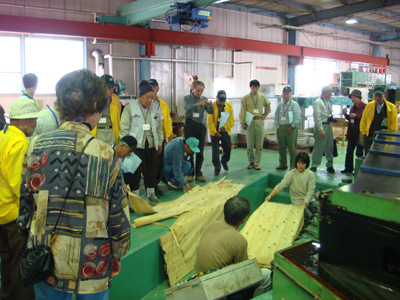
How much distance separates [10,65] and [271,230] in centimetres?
617

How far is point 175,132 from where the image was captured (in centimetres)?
786

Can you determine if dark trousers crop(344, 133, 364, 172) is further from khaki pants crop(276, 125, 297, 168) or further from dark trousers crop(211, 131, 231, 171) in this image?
dark trousers crop(211, 131, 231, 171)

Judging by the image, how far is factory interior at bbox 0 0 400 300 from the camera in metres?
1.56

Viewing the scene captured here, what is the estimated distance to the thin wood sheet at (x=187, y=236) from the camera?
11.8 feet

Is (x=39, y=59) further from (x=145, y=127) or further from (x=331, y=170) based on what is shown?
(x=331, y=170)

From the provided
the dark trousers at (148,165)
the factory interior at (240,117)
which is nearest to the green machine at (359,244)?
the factory interior at (240,117)

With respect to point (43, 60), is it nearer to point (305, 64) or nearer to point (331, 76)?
point (305, 64)

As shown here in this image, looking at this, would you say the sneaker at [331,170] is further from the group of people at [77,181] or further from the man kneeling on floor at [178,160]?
the man kneeling on floor at [178,160]

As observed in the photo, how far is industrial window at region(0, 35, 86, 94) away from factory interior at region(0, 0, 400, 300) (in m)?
0.02

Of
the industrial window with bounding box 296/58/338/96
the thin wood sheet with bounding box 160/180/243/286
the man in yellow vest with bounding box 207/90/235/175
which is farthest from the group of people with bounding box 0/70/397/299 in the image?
the industrial window with bounding box 296/58/338/96

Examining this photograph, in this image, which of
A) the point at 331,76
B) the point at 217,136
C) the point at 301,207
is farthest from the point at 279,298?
the point at 331,76

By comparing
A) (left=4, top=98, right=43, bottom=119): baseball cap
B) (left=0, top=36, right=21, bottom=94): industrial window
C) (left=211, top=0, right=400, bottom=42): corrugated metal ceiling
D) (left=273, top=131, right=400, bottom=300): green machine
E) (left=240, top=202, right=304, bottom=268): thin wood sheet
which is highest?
(left=211, top=0, right=400, bottom=42): corrugated metal ceiling

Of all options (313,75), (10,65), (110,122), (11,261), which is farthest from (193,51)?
(11,261)

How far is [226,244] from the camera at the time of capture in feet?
8.75
